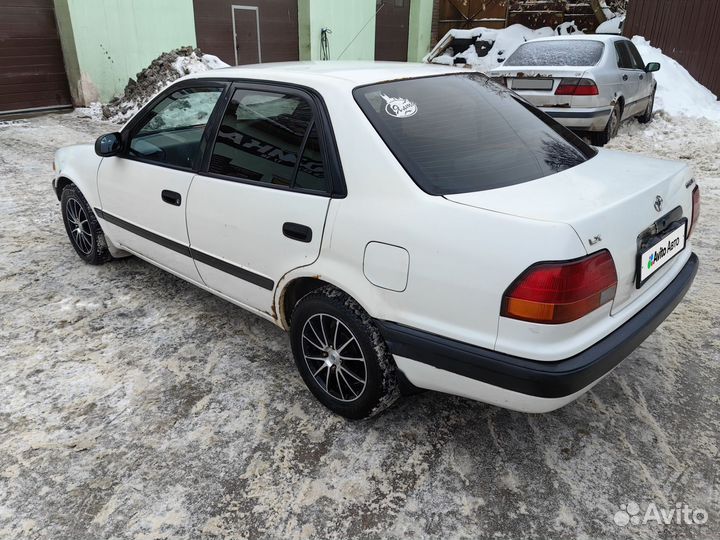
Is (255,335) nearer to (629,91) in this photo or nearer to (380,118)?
(380,118)

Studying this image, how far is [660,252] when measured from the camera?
7.81 ft

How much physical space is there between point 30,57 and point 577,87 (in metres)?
8.87

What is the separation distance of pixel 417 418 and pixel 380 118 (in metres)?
1.44

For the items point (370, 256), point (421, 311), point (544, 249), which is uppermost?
point (544, 249)

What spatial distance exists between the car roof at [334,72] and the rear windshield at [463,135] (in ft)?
0.27

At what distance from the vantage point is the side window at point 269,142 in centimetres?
257

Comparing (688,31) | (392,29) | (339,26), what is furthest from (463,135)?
(392,29)

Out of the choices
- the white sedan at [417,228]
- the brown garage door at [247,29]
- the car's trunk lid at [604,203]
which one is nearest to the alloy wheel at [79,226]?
the white sedan at [417,228]

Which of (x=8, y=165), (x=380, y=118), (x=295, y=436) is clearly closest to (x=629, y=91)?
(x=380, y=118)

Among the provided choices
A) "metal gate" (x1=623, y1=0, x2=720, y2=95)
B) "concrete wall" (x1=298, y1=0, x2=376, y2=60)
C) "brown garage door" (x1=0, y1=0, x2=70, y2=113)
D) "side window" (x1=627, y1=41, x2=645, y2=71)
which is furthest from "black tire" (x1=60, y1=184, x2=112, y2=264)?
"metal gate" (x1=623, y1=0, x2=720, y2=95)

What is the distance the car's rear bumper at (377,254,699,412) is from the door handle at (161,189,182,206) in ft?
5.13

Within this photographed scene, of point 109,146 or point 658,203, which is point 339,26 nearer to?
point 109,146

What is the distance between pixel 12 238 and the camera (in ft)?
15.9

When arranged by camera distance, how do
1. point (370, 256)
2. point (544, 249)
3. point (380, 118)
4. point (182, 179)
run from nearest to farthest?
point (544, 249)
point (370, 256)
point (380, 118)
point (182, 179)
